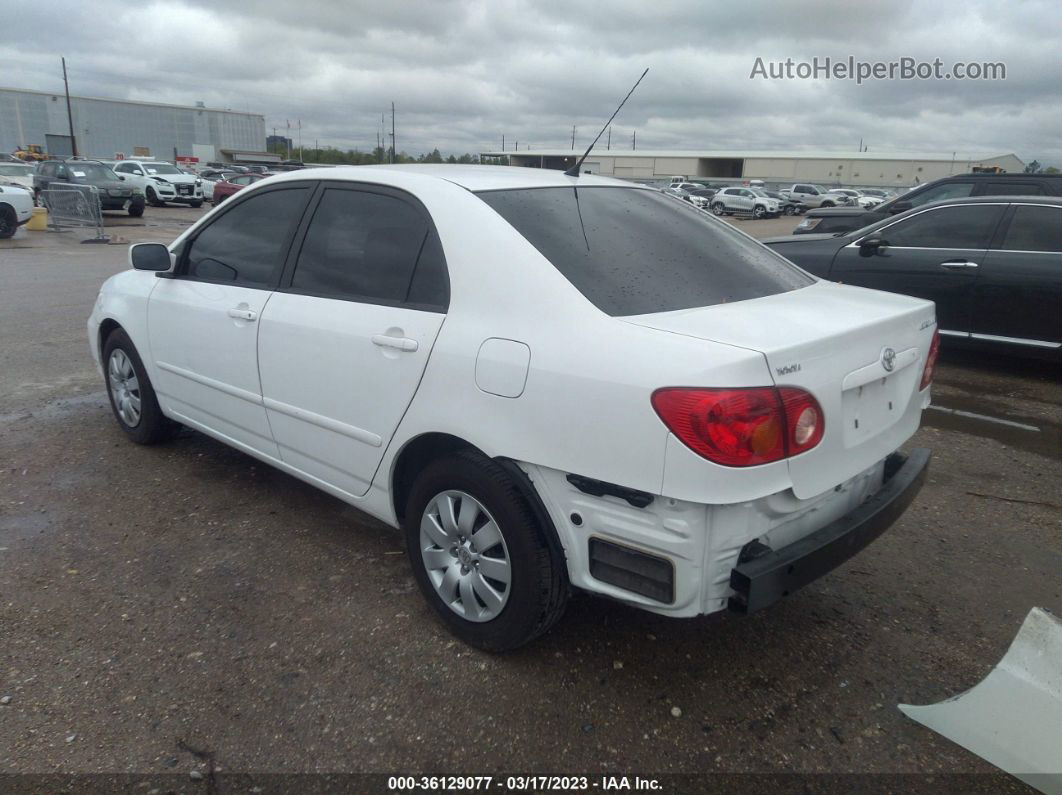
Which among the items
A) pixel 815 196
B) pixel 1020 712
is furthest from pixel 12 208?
pixel 815 196

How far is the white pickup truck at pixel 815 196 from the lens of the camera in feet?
153

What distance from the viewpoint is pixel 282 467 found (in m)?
3.65

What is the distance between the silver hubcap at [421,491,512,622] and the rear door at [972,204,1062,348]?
5.74m

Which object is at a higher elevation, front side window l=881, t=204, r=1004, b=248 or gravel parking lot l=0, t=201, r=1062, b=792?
front side window l=881, t=204, r=1004, b=248

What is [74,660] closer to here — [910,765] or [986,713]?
[910,765]

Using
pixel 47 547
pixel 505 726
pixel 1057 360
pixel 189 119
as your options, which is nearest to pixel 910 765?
pixel 505 726

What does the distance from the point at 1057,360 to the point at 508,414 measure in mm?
5903

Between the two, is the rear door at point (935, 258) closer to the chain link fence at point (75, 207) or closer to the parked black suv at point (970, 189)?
→ the parked black suv at point (970, 189)

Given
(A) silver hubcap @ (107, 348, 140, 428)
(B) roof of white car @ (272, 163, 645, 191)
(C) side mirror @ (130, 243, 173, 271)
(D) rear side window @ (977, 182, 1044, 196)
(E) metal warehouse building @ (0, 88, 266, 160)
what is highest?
(E) metal warehouse building @ (0, 88, 266, 160)

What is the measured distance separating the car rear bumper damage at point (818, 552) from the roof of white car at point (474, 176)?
1.69 meters

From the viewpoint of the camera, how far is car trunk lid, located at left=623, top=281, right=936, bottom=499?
7.56 feet

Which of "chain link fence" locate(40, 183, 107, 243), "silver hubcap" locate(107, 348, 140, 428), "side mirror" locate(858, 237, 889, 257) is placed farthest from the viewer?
"chain link fence" locate(40, 183, 107, 243)

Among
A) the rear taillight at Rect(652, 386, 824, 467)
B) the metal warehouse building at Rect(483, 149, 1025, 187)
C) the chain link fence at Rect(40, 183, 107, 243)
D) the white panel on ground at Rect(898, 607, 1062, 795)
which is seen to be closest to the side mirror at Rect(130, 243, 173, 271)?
the rear taillight at Rect(652, 386, 824, 467)

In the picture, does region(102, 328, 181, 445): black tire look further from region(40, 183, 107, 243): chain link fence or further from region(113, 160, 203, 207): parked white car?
region(113, 160, 203, 207): parked white car
